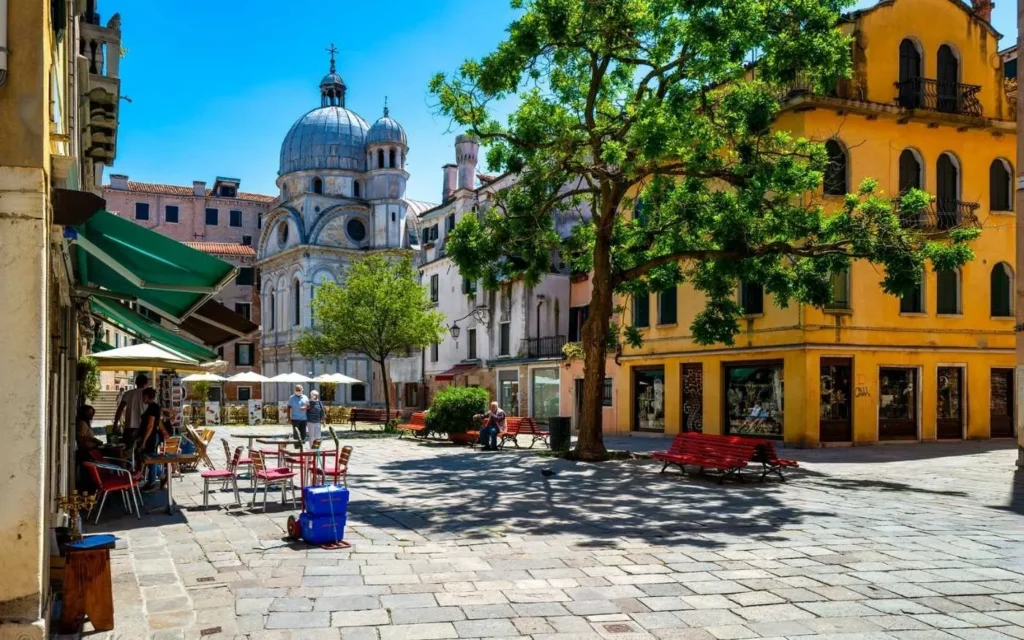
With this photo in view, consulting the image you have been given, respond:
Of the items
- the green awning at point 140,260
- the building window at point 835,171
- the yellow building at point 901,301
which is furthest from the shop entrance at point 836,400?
the green awning at point 140,260

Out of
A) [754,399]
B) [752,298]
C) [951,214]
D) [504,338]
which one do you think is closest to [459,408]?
→ [754,399]

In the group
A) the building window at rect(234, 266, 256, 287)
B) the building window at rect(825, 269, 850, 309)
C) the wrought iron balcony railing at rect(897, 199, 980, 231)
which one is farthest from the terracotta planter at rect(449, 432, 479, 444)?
the building window at rect(234, 266, 256, 287)

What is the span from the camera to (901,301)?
74.4 feet

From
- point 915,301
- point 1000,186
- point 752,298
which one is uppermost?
point 1000,186

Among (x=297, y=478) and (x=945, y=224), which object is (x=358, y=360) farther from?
(x=297, y=478)

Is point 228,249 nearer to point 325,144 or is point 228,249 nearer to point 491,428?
point 325,144

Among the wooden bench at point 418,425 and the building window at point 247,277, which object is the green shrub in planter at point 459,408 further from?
the building window at point 247,277

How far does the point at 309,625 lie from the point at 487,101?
12831 millimetres

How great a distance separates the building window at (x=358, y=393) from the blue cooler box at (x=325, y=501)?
46.8m

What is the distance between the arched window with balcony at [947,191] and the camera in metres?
23.1

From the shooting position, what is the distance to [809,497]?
12.2 metres

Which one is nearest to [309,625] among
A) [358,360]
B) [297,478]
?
[297,478]

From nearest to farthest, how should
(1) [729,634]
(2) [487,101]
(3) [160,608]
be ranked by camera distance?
1. (1) [729,634]
2. (3) [160,608]
3. (2) [487,101]

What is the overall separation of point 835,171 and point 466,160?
22274 mm
